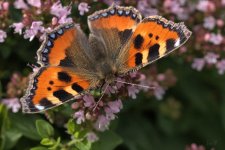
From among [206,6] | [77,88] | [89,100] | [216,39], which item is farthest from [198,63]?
[77,88]

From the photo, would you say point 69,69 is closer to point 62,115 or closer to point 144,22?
point 144,22

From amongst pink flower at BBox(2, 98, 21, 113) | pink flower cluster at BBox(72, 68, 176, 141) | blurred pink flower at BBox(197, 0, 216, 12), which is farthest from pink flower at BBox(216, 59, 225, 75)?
pink flower at BBox(2, 98, 21, 113)

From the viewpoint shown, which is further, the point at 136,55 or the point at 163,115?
the point at 163,115

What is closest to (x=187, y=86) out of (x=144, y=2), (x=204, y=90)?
(x=204, y=90)

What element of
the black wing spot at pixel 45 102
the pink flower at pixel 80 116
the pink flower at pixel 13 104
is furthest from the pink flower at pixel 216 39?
the black wing spot at pixel 45 102

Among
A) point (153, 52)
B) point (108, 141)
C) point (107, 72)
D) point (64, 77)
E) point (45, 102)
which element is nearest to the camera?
point (45, 102)

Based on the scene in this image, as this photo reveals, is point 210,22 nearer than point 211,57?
No

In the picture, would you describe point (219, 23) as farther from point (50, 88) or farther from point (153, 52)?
point (50, 88)

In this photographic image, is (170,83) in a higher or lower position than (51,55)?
lower
